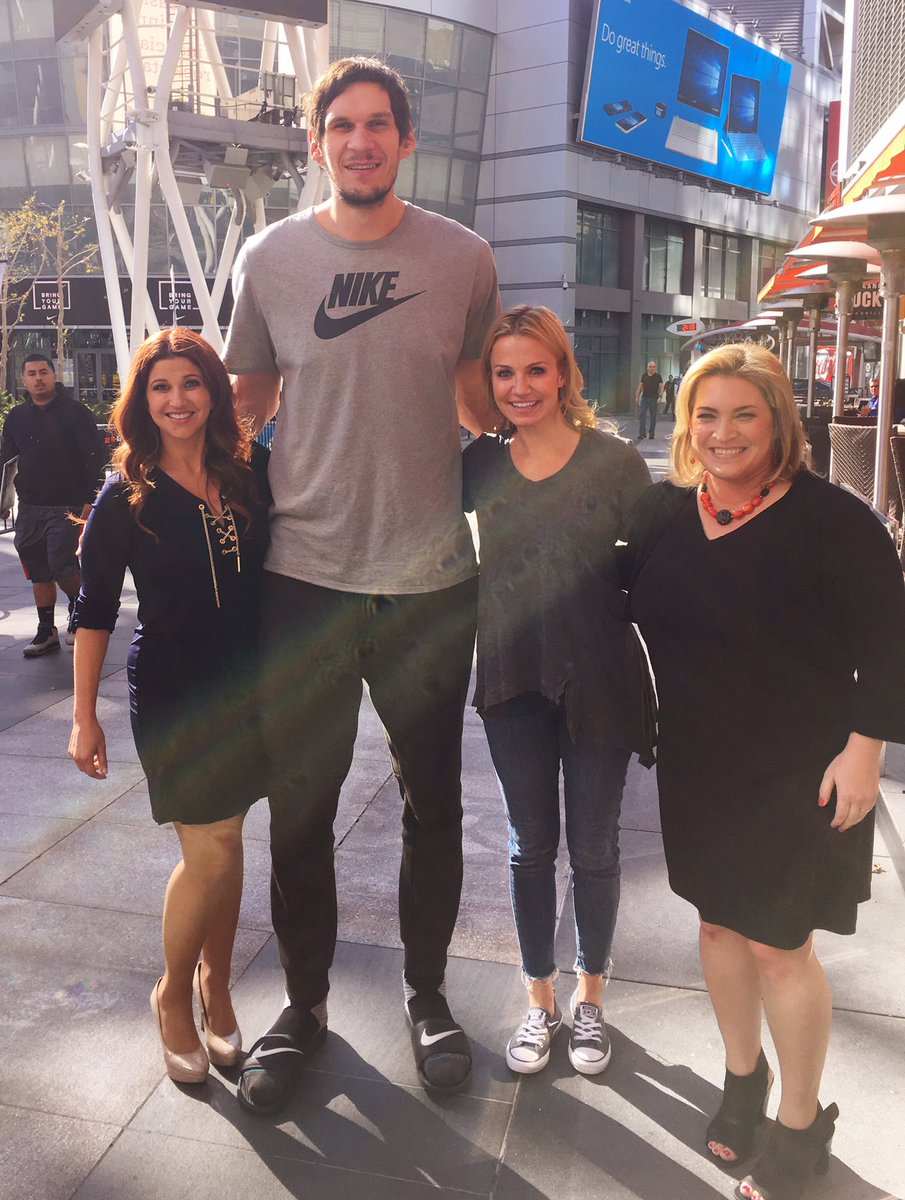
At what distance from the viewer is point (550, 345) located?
2.79 metres

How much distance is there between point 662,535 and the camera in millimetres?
2576

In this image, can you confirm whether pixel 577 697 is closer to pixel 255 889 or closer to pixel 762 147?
pixel 255 889

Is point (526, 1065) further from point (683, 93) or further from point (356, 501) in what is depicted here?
point (683, 93)

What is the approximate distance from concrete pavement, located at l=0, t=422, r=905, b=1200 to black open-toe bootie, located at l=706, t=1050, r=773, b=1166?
0.21 ft

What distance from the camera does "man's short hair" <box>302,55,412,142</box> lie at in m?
2.81

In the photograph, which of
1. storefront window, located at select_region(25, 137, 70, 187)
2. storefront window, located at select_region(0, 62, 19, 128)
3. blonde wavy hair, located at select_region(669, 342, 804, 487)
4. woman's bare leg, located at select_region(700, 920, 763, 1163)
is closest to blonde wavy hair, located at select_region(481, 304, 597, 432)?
blonde wavy hair, located at select_region(669, 342, 804, 487)

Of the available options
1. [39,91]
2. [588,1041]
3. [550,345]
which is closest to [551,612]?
[550,345]

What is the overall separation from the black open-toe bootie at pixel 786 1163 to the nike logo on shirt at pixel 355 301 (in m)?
2.14

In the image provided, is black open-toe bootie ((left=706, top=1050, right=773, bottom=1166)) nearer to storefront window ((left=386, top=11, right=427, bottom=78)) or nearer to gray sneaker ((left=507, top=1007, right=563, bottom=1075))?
gray sneaker ((left=507, top=1007, right=563, bottom=1075))

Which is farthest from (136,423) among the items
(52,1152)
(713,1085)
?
(713,1085)

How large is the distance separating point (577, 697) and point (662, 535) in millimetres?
500

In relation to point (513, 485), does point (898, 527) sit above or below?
below

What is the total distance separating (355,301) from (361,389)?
22 centimetres

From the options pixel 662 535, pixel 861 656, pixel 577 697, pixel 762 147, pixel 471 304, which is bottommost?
pixel 577 697
